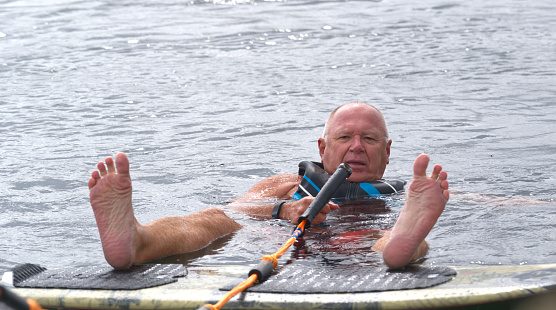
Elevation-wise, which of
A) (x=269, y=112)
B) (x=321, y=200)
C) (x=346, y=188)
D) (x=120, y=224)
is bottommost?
(x=269, y=112)

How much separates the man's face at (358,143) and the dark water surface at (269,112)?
0.32 m

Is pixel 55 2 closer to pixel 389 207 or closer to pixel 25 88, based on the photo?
pixel 25 88

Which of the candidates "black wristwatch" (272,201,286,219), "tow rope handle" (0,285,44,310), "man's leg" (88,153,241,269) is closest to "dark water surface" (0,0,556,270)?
"black wristwatch" (272,201,286,219)

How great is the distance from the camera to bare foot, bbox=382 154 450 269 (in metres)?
3.29

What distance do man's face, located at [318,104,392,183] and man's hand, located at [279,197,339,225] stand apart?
65 cm

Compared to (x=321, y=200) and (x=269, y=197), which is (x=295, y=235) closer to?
(x=321, y=200)

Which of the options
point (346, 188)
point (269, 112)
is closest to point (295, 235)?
point (346, 188)

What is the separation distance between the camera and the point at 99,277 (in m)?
3.35

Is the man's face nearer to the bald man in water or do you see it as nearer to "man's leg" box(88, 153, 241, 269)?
the bald man in water

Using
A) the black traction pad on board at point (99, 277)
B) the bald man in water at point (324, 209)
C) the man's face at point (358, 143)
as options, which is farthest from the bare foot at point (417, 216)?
the man's face at point (358, 143)

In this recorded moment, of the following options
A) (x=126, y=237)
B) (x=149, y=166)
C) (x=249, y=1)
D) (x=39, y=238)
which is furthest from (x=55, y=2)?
(x=126, y=237)

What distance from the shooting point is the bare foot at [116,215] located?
338cm

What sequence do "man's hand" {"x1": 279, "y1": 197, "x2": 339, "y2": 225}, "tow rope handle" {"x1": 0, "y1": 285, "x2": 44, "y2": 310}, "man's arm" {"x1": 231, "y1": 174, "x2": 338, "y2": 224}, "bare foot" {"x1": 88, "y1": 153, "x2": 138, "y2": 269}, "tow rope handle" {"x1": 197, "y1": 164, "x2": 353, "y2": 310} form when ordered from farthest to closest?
"man's arm" {"x1": 231, "y1": 174, "x2": 338, "y2": 224}
"man's hand" {"x1": 279, "y1": 197, "x2": 339, "y2": 225}
"bare foot" {"x1": 88, "y1": 153, "x2": 138, "y2": 269}
"tow rope handle" {"x1": 197, "y1": 164, "x2": 353, "y2": 310}
"tow rope handle" {"x1": 0, "y1": 285, "x2": 44, "y2": 310}

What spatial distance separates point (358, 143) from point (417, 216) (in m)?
1.67
